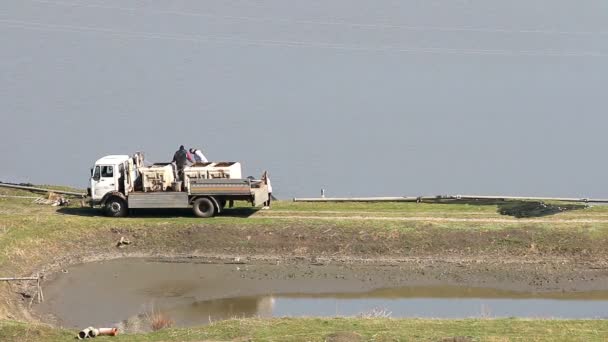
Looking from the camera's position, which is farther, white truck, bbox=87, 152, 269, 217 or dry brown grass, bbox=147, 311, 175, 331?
white truck, bbox=87, 152, 269, 217

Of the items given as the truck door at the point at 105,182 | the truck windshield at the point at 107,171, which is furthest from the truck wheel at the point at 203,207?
the truck windshield at the point at 107,171

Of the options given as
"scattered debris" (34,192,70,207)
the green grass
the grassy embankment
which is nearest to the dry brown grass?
the green grass

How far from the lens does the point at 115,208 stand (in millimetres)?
38031

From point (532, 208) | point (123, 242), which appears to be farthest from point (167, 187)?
point (532, 208)

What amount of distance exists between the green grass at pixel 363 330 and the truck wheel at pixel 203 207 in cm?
1383

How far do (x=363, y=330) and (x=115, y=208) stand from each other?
18.3 metres

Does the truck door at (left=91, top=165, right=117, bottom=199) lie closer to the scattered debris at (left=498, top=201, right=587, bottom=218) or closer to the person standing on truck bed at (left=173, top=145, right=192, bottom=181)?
the person standing on truck bed at (left=173, top=145, right=192, bottom=181)

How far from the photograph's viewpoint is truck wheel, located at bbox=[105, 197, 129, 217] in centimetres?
3794

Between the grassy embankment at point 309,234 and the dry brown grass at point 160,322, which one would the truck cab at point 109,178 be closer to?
the grassy embankment at point 309,234

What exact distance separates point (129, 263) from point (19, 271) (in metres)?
4.22

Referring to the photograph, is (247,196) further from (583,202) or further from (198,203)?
(583,202)

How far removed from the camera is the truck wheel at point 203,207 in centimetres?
3728

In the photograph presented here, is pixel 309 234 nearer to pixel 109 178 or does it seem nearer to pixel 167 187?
pixel 167 187

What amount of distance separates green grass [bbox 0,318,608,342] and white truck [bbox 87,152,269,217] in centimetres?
1361
